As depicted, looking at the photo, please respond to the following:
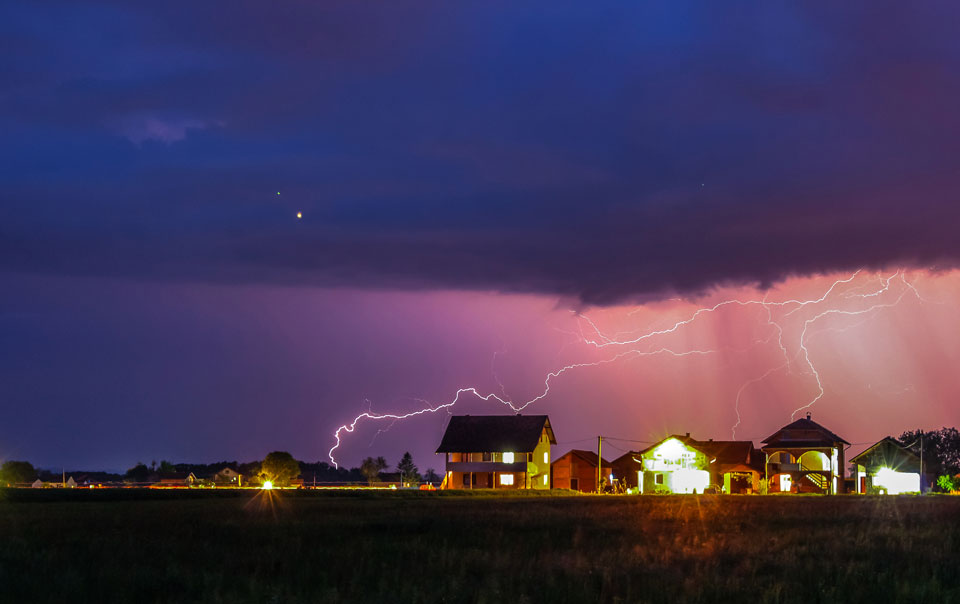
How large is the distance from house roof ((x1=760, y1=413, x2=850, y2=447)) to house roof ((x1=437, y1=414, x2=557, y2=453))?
21256 mm

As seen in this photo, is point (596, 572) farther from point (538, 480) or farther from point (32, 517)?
point (538, 480)

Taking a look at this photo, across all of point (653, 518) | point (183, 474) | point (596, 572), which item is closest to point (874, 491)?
point (653, 518)

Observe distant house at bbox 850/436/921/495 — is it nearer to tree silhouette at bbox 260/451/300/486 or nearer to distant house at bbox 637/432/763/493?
distant house at bbox 637/432/763/493

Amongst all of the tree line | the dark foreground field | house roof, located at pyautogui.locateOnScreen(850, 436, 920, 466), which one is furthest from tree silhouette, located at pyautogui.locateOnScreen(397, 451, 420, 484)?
the dark foreground field

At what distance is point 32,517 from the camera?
31969 millimetres

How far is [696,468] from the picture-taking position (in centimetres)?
9219

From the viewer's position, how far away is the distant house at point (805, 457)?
94062 mm

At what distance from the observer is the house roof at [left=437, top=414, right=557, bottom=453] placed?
99.3 meters

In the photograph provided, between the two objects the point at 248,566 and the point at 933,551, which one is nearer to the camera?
the point at 248,566

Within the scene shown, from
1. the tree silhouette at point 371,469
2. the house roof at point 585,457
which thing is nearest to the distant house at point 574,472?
the house roof at point 585,457

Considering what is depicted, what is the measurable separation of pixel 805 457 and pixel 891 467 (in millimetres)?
8617

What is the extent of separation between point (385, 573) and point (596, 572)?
3.19 meters

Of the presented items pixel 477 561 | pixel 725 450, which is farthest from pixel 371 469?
pixel 477 561

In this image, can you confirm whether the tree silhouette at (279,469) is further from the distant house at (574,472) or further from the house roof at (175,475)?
the house roof at (175,475)
